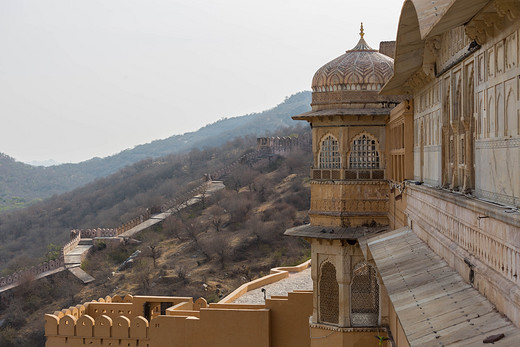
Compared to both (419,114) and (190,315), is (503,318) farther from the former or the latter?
(190,315)

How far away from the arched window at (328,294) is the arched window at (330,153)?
5.64ft

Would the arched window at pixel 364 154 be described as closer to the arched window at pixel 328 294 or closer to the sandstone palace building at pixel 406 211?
the sandstone palace building at pixel 406 211

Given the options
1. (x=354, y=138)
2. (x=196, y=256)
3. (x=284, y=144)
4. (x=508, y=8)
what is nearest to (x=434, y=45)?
(x=508, y=8)

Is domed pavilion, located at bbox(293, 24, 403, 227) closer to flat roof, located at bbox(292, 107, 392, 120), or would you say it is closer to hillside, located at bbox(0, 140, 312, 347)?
flat roof, located at bbox(292, 107, 392, 120)

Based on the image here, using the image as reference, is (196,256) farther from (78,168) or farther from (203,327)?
(78,168)

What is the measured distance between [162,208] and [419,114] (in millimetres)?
42534

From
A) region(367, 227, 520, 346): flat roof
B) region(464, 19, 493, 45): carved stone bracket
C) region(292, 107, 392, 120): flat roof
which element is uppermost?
region(464, 19, 493, 45): carved stone bracket

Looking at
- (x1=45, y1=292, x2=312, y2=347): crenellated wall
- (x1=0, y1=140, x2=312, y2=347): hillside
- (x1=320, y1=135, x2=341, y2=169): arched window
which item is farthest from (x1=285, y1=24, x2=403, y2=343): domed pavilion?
(x1=0, y1=140, x2=312, y2=347): hillside

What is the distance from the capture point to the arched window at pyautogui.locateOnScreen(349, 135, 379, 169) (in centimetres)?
1327

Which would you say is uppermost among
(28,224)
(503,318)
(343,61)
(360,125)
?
(343,61)

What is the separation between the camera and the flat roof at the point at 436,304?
437 centimetres

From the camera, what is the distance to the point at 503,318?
4.47 meters

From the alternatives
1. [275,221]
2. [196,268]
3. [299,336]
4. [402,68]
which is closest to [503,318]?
[402,68]

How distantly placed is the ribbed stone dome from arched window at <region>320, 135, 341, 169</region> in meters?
0.89
